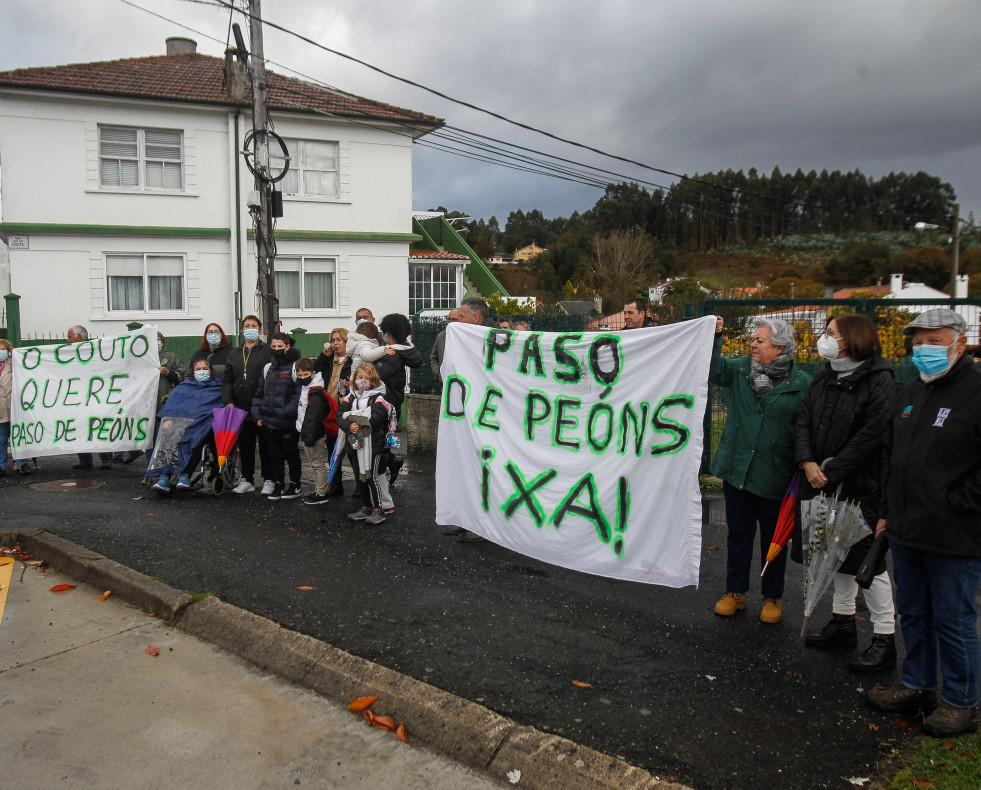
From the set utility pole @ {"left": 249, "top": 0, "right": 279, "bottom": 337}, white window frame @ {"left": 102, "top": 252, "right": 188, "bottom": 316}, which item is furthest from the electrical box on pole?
white window frame @ {"left": 102, "top": 252, "right": 188, "bottom": 316}

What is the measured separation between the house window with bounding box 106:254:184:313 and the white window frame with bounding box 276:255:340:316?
9.67ft

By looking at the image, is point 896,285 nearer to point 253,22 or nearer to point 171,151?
point 171,151

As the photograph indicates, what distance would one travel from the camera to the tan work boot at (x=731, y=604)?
4.92 metres

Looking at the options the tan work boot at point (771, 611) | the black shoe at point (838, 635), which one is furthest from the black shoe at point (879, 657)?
the tan work boot at point (771, 611)

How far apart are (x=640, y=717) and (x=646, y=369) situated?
215 cm

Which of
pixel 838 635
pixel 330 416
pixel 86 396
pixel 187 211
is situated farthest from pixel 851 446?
pixel 187 211

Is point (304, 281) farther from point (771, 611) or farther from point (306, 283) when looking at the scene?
point (771, 611)

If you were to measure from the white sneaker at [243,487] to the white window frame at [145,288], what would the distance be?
15.9 meters

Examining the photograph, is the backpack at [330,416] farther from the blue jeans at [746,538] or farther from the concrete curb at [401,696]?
the blue jeans at [746,538]

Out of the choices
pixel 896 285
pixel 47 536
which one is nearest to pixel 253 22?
pixel 47 536

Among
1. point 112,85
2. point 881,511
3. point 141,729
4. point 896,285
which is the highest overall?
point 112,85

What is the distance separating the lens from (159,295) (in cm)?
2312

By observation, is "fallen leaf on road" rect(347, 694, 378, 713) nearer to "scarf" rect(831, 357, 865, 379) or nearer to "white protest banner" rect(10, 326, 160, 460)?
"scarf" rect(831, 357, 865, 379)

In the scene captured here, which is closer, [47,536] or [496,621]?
[496,621]
